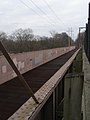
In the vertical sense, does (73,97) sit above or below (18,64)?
above

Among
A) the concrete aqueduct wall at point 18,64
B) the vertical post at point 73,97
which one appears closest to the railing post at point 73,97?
the vertical post at point 73,97

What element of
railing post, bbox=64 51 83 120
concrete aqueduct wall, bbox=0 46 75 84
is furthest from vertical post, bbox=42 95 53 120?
railing post, bbox=64 51 83 120

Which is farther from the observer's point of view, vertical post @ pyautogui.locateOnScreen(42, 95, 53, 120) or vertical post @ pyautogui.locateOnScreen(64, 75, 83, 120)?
vertical post @ pyautogui.locateOnScreen(42, 95, 53, 120)

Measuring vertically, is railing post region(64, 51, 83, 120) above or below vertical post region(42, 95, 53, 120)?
above

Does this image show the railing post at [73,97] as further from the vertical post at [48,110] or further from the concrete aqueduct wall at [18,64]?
the concrete aqueduct wall at [18,64]

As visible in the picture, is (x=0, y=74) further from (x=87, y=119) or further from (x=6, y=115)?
(x=87, y=119)

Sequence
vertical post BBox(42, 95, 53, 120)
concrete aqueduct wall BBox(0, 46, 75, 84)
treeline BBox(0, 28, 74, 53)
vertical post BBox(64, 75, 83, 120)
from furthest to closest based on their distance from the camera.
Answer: treeline BBox(0, 28, 74, 53) < concrete aqueduct wall BBox(0, 46, 75, 84) < vertical post BBox(42, 95, 53, 120) < vertical post BBox(64, 75, 83, 120)

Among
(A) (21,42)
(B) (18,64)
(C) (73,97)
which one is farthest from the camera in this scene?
(A) (21,42)

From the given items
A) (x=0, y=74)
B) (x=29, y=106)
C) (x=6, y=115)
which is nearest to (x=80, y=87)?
(x=29, y=106)

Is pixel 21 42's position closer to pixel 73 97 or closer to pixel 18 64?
pixel 18 64

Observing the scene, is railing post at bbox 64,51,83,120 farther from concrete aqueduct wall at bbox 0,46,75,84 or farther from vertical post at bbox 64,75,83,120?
concrete aqueduct wall at bbox 0,46,75,84

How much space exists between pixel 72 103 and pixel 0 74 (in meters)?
5.87

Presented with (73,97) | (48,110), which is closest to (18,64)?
(48,110)

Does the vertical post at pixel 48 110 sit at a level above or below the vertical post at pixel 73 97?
below
